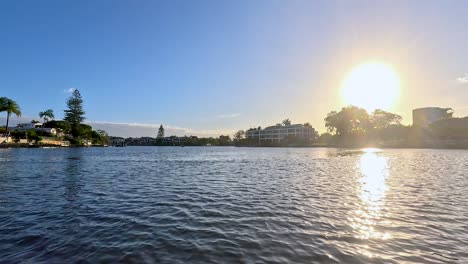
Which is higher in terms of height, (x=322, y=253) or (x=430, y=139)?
(x=430, y=139)

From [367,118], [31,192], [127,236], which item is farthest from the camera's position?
[367,118]

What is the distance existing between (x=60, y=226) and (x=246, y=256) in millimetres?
7849

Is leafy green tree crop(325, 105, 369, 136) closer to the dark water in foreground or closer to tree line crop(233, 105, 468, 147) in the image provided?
tree line crop(233, 105, 468, 147)

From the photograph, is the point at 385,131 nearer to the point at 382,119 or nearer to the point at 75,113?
the point at 382,119

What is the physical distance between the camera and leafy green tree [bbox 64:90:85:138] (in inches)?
6201

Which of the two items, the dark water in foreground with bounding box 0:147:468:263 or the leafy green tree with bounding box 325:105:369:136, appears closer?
the dark water in foreground with bounding box 0:147:468:263

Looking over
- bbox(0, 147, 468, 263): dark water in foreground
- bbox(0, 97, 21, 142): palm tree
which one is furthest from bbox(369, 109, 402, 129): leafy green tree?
bbox(0, 97, 21, 142): palm tree

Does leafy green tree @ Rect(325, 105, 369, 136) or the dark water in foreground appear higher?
leafy green tree @ Rect(325, 105, 369, 136)

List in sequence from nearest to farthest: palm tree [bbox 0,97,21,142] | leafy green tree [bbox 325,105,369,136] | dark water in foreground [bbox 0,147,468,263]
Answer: dark water in foreground [bbox 0,147,468,263] < palm tree [bbox 0,97,21,142] < leafy green tree [bbox 325,105,369,136]

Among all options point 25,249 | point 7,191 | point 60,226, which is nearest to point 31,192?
point 7,191

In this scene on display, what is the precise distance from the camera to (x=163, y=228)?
1017 centimetres

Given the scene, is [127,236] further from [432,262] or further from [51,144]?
[51,144]

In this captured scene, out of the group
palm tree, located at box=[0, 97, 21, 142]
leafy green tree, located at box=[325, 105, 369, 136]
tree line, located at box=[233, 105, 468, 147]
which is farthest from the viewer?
leafy green tree, located at box=[325, 105, 369, 136]

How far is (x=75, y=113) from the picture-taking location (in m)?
159
